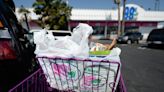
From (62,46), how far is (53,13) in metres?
30.8

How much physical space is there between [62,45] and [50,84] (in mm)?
374

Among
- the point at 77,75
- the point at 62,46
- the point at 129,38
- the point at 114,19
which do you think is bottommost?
the point at 129,38

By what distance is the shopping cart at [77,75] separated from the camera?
2.09m

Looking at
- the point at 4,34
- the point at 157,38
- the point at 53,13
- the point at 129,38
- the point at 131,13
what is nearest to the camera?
the point at 4,34

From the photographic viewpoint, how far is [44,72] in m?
2.28

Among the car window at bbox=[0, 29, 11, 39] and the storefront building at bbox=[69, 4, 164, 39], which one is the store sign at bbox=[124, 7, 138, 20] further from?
the car window at bbox=[0, 29, 11, 39]

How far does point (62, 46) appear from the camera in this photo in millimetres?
2178

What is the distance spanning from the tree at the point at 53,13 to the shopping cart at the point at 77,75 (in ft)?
99.0

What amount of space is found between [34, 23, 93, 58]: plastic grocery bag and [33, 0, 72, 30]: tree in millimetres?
30203

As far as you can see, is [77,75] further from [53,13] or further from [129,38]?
[129,38]

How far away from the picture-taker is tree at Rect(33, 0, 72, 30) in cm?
3269

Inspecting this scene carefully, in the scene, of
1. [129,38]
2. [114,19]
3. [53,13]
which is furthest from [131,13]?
[53,13]

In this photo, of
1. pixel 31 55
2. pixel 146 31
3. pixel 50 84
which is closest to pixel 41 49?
pixel 50 84

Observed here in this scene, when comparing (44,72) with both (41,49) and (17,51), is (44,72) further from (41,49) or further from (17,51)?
(17,51)
